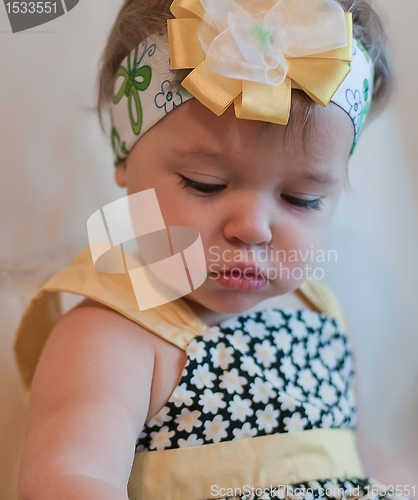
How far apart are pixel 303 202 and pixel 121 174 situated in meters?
0.19

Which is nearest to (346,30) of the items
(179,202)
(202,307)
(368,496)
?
(179,202)

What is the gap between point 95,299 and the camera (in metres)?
0.60

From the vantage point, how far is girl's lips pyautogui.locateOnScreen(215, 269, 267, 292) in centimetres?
61

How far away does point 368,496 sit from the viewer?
65 cm

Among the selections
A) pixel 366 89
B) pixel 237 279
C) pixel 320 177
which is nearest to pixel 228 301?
pixel 237 279

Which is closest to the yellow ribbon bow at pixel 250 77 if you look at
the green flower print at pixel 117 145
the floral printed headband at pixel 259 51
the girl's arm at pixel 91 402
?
the floral printed headband at pixel 259 51

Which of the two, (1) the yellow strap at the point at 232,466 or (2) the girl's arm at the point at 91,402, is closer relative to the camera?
(2) the girl's arm at the point at 91,402

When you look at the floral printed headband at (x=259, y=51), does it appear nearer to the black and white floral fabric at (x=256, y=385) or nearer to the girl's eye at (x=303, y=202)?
the girl's eye at (x=303, y=202)

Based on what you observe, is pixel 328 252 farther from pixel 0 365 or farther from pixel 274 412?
pixel 0 365

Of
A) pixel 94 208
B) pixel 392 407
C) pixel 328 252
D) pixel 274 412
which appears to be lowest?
pixel 392 407

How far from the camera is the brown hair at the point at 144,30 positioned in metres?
0.59

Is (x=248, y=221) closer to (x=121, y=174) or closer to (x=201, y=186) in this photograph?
(x=201, y=186)

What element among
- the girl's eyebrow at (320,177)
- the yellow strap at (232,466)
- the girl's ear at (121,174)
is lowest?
the yellow strap at (232,466)

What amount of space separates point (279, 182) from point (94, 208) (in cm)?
21
